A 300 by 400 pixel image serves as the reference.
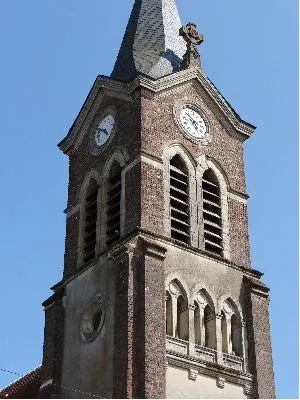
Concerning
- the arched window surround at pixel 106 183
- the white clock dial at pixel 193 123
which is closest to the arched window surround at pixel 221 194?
the white clock dial at pixel 193 123

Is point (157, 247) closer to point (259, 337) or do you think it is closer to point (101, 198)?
Result: point (101, 198)

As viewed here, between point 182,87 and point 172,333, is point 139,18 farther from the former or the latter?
point 172,333

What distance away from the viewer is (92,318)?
1001 inches

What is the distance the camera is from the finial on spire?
98.4 ft

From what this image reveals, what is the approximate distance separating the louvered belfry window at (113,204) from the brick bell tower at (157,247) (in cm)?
4

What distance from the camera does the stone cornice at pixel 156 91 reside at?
1109 inches

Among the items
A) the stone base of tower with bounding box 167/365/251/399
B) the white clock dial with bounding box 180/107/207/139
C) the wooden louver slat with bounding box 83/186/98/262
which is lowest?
the stone base of tower with bounding box 167/365/251/399

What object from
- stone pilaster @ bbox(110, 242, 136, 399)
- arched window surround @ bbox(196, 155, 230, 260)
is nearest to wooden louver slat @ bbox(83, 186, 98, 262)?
stone pilaster @ bbox(110, 242, 136, 399)

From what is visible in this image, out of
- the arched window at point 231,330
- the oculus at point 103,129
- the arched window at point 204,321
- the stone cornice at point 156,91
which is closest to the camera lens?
the arched window at point 204,321

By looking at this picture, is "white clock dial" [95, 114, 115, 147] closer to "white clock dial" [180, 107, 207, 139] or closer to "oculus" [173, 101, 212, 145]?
"oculus" [173, 101, 212, 145]

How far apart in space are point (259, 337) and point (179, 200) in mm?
4707

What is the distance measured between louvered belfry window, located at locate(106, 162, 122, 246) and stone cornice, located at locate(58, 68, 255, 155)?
2543mm

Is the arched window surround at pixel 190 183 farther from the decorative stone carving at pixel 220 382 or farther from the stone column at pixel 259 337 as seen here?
the decorative stone carving at pixel 220 382

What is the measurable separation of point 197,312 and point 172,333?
126 centimetres
